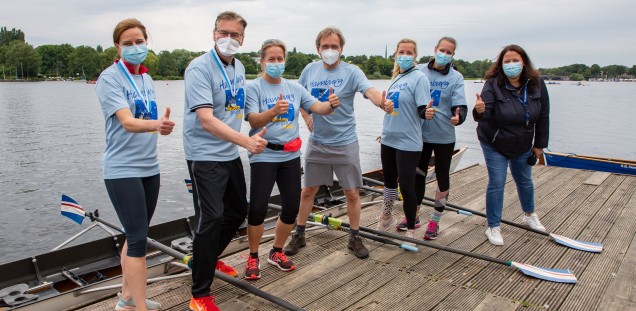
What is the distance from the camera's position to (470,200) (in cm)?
766

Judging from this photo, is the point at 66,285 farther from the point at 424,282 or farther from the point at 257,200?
the point at 424,282

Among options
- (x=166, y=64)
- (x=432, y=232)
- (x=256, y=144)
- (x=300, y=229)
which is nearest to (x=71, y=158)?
(x=300, y=229)

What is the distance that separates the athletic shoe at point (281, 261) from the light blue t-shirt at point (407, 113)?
169cm

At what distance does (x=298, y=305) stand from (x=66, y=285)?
3205 mm

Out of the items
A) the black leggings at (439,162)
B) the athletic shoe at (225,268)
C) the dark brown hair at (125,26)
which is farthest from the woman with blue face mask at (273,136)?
the black leggings at (439,162)

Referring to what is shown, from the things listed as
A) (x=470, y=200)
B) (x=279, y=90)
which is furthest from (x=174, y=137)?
(x=279, y=90)

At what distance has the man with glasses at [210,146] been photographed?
10.9ft

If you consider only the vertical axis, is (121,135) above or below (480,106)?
below

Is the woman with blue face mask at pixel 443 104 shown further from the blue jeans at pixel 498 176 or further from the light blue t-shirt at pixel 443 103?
the blue jeans at pixel 498 176

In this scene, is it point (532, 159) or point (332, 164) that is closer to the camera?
point (332, 164)

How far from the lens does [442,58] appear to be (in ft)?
17.2

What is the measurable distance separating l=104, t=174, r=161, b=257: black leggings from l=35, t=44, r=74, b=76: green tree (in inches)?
5294

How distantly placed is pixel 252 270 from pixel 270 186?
85 centimetres

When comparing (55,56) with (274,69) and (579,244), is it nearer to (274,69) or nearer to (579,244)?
(274,69)
